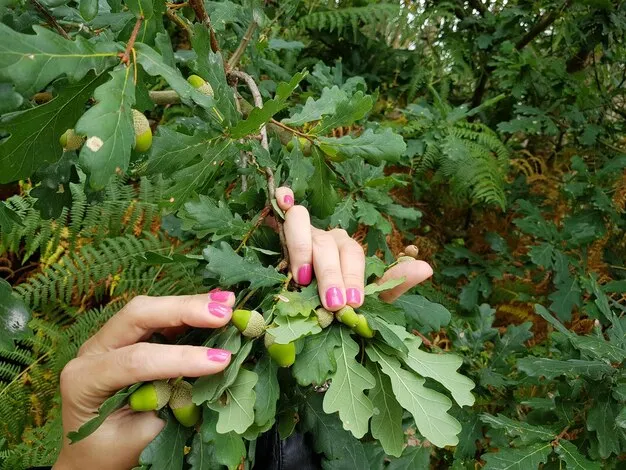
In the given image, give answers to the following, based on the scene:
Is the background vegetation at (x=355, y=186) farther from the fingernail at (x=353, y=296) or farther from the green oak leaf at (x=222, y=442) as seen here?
the fingernail at (x=353, y=296)

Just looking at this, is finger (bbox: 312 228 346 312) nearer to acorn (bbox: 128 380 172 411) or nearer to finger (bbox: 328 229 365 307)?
finger (bbox: 328 229 365 307)

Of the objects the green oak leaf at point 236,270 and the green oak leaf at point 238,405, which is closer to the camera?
the green oak leaf at point 238,405

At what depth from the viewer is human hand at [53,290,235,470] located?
0.78m

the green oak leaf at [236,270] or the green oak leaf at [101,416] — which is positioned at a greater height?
the green oak leaf at [236,270]

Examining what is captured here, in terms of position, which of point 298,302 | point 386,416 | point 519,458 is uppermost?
point 298,302

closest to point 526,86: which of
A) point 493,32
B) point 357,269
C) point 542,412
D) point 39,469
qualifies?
point 493,32

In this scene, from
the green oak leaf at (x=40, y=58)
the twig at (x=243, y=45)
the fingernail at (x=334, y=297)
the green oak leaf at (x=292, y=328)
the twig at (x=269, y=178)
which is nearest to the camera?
the green oak leaf at (x=40, y=58)

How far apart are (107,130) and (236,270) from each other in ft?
1.11

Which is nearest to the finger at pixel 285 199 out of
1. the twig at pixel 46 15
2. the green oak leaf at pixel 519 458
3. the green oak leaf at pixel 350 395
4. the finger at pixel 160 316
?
the finger at pixel 160 316

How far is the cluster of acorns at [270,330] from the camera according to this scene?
30.0 inches

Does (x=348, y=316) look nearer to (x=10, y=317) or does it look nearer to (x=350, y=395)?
(x=350, y=395)

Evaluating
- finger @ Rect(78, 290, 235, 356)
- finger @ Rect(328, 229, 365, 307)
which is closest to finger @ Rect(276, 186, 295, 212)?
finger @ Rect(328, 229, 365, 307)

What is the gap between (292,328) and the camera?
0.76 metres

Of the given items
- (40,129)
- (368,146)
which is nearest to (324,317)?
(368,146)
